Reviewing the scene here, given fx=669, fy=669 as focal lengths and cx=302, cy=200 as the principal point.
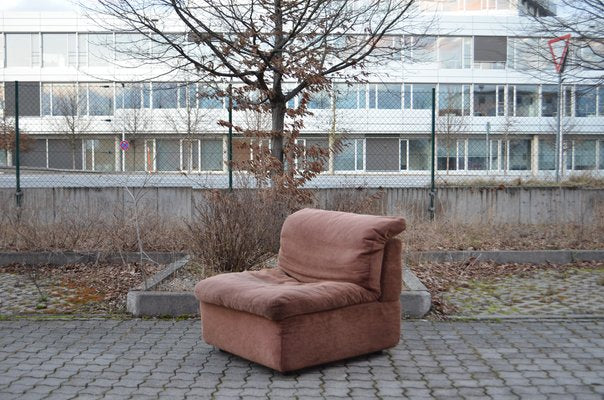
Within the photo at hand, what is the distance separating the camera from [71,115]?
2317 cm

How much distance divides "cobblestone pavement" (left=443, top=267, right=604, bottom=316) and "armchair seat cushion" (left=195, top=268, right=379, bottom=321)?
86.8 inches

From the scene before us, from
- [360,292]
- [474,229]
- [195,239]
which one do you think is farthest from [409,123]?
[360,292]

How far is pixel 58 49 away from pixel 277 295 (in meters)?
42.4

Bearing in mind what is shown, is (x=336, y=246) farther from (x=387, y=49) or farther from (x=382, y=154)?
(x=382, y=154)

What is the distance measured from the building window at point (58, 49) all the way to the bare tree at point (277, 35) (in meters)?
34.5

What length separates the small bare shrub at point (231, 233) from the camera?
24.7ft

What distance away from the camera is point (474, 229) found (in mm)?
11148

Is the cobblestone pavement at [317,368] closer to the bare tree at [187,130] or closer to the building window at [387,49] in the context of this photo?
the building window at [387,49]

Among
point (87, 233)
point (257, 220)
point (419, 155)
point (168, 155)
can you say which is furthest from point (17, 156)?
point (419, 155)

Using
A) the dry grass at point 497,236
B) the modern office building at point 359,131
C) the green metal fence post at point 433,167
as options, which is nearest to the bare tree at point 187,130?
the modern office building at point 359,131

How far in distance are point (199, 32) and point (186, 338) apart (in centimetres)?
534

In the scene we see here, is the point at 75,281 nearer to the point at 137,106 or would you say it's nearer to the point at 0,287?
the point at 0,287

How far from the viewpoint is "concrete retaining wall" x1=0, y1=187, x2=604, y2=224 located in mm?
11203

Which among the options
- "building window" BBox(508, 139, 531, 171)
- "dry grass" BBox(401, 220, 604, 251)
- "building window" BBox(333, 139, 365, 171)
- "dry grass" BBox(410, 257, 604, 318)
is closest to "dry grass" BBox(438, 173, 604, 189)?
"building window" BBox(508, 139, 531, 171)
